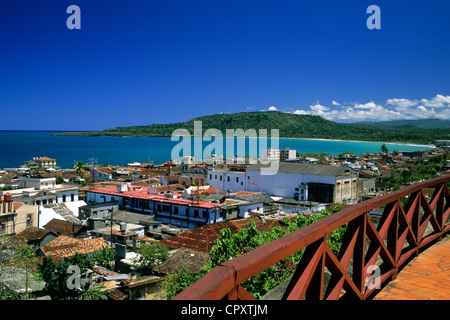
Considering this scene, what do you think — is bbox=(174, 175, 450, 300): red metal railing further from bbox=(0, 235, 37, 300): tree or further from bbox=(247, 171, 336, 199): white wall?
bbox=(247, 171, 336, 199): white wall

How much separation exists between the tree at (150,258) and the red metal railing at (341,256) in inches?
448

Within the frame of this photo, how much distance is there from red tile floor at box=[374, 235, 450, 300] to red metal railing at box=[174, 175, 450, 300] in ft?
0.23

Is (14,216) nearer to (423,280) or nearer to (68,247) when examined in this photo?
(68,247)

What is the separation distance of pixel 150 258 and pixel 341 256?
498 inches

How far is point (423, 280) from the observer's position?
2867 mm

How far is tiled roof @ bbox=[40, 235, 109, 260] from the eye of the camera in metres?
15.1

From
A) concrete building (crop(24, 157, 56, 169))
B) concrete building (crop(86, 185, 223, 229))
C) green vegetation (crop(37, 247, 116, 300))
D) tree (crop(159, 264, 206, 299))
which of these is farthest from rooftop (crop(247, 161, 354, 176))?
concrete building (crop(24, 157, 56, 169))

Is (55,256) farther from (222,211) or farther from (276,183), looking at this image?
(276,183)

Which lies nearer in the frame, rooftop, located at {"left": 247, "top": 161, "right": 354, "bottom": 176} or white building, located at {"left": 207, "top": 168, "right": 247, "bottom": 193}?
rooftop, located at {"left": 247, "top": 161, "right": 354, "bottom": 176}

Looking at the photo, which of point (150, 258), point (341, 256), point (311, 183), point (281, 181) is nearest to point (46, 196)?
point (150, 258)

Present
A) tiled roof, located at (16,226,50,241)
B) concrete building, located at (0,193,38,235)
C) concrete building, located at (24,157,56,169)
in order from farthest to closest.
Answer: concrete building, located at (24,157,56,169) → concrete building, located at (0,193,38,235) → tiled roof, located at (16,226,50,241)

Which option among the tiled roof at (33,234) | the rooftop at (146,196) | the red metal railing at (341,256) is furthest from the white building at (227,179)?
the red metal railing at (341,256)

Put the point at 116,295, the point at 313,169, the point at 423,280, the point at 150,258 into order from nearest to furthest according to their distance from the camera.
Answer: the point at 423,280 → the point at 116,295 → the point at 150,258 → the point at 313,169

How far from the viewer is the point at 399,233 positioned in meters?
3.19
